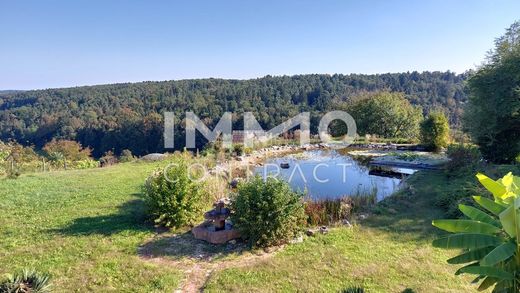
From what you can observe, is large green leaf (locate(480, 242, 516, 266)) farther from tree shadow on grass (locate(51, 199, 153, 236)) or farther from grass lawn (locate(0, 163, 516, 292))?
tree shadow on grass (locate(51, 199, 153, 236))

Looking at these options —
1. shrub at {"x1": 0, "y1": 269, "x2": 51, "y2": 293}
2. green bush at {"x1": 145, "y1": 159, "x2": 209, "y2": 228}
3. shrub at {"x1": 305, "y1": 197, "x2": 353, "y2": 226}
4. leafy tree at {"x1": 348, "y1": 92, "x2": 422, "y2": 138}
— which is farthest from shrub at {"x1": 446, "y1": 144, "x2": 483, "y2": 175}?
leafy tree at {"x1": 348, "y1": 92, "x2": 422, "y2": 138}

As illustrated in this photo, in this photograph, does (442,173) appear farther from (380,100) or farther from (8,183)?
(8,183)

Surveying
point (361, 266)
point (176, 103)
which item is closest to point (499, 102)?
point (361, 266)

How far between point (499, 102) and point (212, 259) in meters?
10.5

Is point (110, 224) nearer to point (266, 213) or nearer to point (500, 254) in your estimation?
point (266, 213)

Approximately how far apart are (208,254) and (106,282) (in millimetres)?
1647

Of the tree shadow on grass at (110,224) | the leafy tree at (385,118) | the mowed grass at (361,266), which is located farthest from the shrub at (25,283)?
the leafy tree at (385,118)

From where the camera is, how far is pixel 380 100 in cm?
2333

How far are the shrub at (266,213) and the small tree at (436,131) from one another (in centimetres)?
1305

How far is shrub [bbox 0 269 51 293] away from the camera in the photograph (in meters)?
3.88

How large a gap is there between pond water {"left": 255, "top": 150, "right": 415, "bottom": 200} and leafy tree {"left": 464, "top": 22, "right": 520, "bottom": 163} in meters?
2.73

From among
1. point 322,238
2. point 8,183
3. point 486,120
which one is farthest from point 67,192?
point 486,120

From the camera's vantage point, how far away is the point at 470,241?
3279 mm

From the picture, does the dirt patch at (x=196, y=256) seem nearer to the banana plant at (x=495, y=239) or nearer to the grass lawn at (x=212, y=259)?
the grass lawn at (x=212, y=259)
